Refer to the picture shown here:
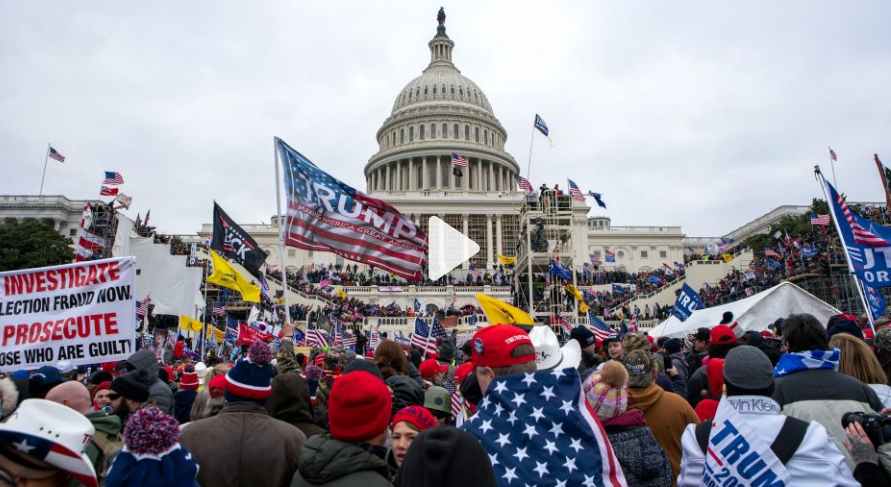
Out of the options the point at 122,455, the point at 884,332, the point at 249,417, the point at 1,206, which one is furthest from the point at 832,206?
the point at 1,206

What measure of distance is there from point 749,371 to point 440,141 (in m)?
89.8

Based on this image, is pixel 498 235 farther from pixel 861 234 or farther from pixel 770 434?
pixel 770 434

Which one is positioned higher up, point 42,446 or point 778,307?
point 778,307

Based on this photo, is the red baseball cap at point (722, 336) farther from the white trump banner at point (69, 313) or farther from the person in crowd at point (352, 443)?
the white trump banner at point (69, 313)

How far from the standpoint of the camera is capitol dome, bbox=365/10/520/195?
90.3 m

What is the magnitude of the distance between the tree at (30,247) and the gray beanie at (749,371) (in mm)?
48445

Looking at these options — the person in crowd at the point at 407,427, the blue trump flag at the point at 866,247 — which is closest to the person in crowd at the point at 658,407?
the person in crowd at the point at 407,427

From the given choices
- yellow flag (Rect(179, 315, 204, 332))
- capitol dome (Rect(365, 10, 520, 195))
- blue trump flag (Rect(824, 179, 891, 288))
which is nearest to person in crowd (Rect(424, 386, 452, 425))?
blue trump flag (Rect(824, 179, 891, 288))

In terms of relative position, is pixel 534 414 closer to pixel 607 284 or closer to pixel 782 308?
pixel 782 308

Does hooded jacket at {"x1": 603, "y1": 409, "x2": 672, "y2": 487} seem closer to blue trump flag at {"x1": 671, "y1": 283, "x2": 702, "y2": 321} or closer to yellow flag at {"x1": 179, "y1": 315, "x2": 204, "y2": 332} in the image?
blue trump flag at {"x1": 671, "y1": 283, "x2": 702, "y2": 321}

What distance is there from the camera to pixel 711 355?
6.71 metres

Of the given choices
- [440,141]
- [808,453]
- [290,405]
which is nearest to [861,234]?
[808,453]

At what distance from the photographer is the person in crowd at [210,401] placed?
5.03 metres

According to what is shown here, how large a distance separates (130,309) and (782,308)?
12.7 meters
